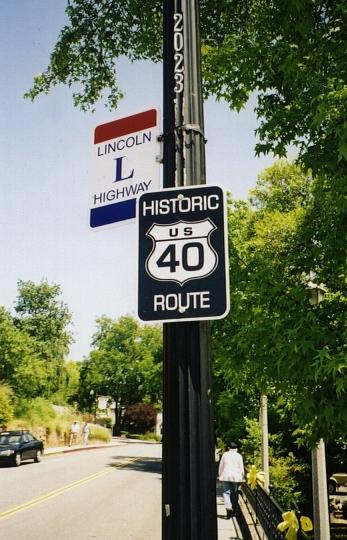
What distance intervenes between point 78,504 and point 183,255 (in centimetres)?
1276

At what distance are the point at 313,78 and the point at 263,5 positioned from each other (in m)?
3.20

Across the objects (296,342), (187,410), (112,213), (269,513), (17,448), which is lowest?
(17,448)

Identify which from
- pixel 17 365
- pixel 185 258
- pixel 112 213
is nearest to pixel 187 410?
pixel 185 258

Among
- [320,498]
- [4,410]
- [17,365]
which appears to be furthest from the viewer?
[17,365]

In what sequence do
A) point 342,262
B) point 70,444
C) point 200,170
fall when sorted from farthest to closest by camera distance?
point 70,444 → point 342,262 → point 200,170

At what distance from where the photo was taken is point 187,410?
6.81 feet

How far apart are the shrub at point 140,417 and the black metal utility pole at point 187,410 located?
7338 cm

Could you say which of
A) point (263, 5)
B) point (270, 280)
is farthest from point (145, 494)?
point (263, 5)

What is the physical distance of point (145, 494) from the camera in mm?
15367

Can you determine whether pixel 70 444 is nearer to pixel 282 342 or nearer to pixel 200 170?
pixel 282 342

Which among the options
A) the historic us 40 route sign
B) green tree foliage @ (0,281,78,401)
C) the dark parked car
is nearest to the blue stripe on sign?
the historic us 40 route sign

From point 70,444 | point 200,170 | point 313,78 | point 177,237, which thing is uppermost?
point 313,78

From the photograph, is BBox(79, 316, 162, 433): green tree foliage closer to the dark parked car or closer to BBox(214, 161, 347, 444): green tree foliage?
the dark parked car

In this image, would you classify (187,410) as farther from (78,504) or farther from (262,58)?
(78,504)
